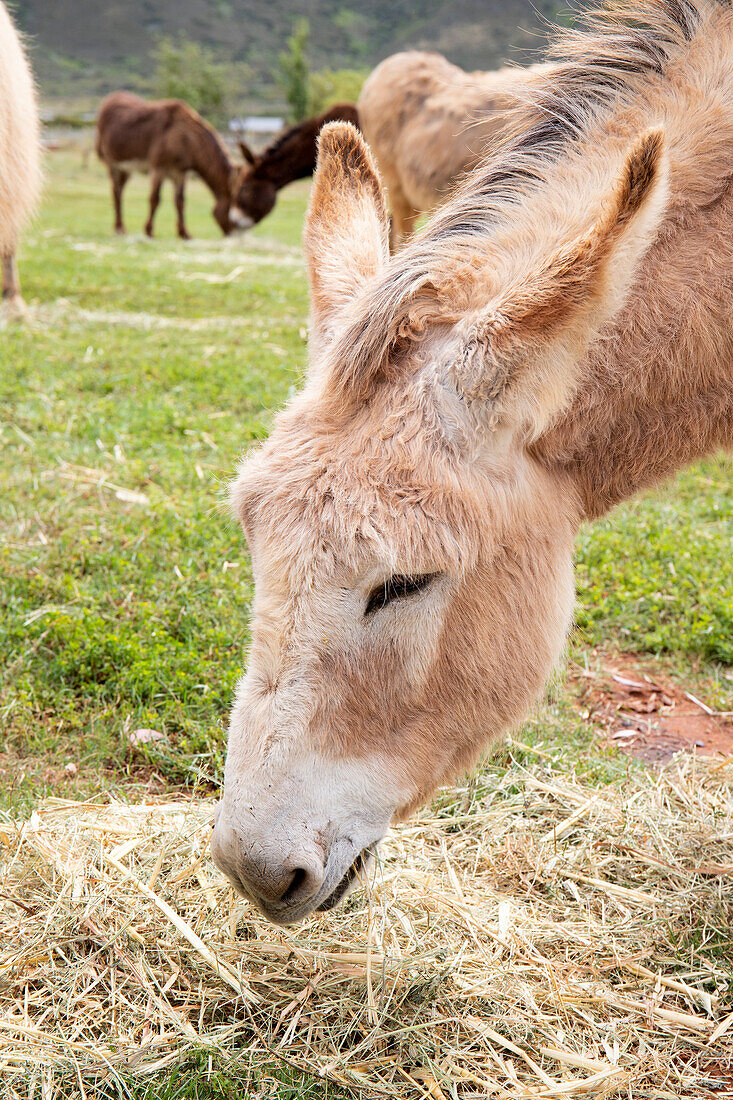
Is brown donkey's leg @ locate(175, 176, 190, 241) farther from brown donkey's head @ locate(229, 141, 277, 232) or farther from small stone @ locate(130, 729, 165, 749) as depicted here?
small stone @ locate(130, 729, 165, 749)

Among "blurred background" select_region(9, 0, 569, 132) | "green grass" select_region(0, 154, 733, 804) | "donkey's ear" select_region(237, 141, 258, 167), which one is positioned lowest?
"blurred background" select_region(9, 0, 569, 132)

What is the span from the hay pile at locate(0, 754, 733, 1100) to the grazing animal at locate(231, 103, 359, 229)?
707 inches

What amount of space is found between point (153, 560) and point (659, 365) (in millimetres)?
3199

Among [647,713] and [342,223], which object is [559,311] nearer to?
[342,223]

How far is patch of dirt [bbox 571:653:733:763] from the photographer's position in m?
3.78

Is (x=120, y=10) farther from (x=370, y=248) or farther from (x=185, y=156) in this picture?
(x=370, y=248)

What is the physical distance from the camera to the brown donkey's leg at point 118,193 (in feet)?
69.6

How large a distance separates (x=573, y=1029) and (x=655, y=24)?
2929 mm

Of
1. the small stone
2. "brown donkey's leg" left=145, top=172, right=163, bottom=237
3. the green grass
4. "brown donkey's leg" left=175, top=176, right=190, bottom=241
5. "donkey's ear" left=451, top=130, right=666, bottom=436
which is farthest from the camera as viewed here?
"brown donkey's leg" left=175, top=176, right=190, bottom=241

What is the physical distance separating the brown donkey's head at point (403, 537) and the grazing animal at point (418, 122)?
644 centimetres

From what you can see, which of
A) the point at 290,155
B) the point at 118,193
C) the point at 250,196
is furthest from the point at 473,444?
the point at 118,193

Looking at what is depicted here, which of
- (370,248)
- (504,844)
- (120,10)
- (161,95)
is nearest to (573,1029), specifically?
(504,844)

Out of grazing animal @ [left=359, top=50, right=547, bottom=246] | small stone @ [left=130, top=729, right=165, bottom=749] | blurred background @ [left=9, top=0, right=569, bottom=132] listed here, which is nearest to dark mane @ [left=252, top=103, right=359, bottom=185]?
grazing animal @ [left=359, top=50, right=547, bottom=246]

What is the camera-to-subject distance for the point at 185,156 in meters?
23.3
